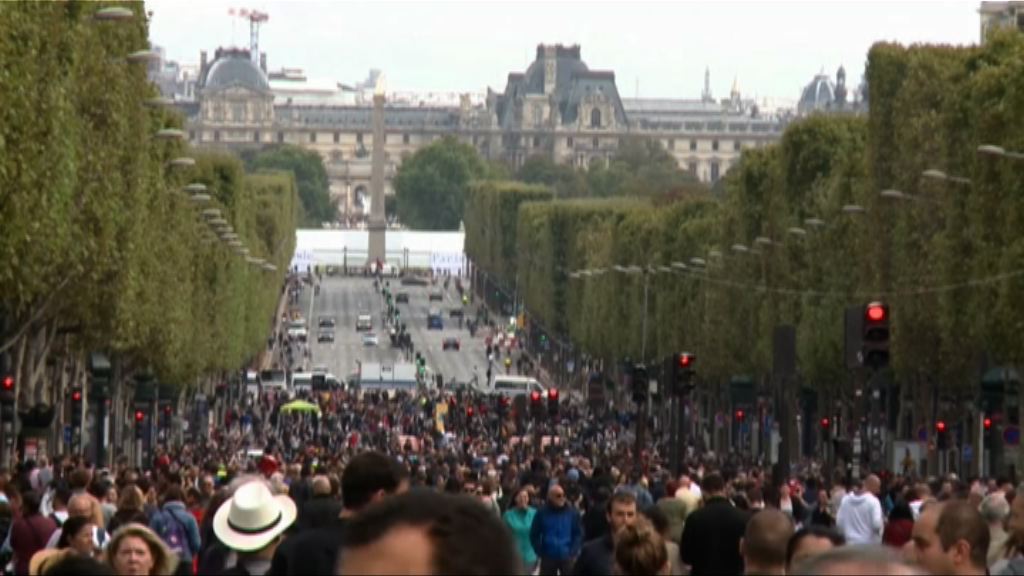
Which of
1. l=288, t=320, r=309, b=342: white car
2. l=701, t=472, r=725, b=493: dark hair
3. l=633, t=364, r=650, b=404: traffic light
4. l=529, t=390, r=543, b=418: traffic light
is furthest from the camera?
l=288, t=320, r=309, b=342: white car

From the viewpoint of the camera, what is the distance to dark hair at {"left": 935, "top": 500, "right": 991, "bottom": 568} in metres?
13.1

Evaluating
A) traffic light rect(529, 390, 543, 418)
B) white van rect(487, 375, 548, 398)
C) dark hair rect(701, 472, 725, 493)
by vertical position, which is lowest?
white van rect(487, 375, 548, 398)

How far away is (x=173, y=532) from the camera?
23.5 m

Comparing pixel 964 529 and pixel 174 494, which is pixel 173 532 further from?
pixel 964 529

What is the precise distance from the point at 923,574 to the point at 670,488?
80.4ft

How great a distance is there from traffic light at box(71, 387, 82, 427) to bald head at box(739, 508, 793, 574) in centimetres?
4830

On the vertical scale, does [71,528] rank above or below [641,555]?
below

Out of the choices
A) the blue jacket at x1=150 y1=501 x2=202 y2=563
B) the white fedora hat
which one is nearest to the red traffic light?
the blue jacket at x1=150 y1=501 x2=202 y2=563

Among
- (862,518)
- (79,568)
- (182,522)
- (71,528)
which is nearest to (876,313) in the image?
(862,518)

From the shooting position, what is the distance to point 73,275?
51812 mm

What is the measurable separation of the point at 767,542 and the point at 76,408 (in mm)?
49055

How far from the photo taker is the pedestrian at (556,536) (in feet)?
88.5

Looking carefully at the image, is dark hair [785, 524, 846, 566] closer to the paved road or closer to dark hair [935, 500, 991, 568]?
dark hair [935, 500, 991, 568]

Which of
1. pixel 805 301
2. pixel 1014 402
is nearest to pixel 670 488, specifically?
pixel 1014 402
